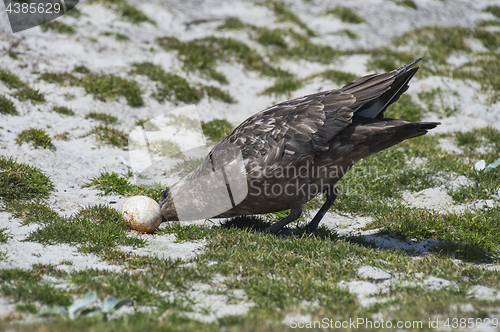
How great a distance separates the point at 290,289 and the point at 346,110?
Answer: 2.31 metres

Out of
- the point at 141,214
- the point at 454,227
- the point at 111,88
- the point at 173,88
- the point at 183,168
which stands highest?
the point at 111,88

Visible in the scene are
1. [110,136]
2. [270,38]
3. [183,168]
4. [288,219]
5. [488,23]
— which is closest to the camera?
[288,219]

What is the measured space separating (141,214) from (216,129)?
3.54m

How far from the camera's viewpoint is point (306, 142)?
16.0 ft

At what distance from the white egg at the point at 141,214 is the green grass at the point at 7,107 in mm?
3577

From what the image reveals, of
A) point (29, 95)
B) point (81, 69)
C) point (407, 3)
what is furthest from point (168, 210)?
point (407, 3)

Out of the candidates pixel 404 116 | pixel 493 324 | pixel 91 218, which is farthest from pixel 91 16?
pixel 493 324

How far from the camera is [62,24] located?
10125 mm

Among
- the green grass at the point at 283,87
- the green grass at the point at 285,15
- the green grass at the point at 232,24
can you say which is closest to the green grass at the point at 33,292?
the green grass at the point at 283,87

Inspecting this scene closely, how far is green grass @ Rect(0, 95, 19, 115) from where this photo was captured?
7.09 meters

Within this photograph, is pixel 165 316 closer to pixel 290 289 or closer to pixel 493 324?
pixel 290 289

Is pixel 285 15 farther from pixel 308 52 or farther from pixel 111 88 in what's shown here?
pixel 111 88

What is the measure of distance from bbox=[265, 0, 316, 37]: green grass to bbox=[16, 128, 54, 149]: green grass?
883 centimetres

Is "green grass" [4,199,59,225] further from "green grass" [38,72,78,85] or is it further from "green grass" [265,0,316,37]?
"green grass" [265,0,316,37]
